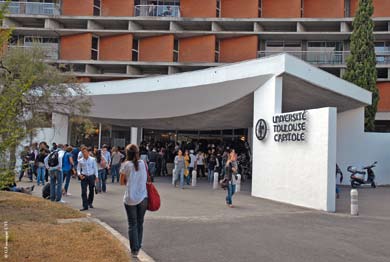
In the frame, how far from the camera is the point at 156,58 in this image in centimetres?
4181

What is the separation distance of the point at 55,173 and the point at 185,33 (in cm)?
2980

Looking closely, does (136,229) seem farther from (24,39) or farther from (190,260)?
(24,39)

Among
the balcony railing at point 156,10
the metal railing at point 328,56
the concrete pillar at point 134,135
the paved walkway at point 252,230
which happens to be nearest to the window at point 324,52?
the metal railing at point 328,56

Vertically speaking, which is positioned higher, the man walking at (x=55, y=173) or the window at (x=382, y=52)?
the window at (x=382, y=52)

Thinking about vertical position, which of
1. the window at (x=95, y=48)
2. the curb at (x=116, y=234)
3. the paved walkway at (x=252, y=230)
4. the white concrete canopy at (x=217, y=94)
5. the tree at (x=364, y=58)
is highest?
the window at (x=95, y=48)

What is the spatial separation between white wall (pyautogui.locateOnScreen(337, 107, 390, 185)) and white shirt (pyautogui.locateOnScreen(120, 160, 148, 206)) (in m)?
18.6

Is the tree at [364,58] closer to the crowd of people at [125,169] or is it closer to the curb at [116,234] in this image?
the crowd of people at [125,169]

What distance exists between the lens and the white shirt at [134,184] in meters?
7.02

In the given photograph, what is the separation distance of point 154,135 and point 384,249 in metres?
29.3

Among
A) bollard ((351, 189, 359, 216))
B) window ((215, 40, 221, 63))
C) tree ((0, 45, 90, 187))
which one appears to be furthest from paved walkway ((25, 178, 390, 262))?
window ((215, 40, 221, 63))

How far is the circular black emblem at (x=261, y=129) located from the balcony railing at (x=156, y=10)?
27433mm

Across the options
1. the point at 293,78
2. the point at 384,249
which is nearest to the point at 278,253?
the point at 384,249

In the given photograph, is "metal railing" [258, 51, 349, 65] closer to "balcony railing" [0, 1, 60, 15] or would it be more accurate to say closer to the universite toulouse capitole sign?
"balcony railing" [0, 1, 60, 15]

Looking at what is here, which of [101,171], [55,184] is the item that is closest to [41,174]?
[101,171]
